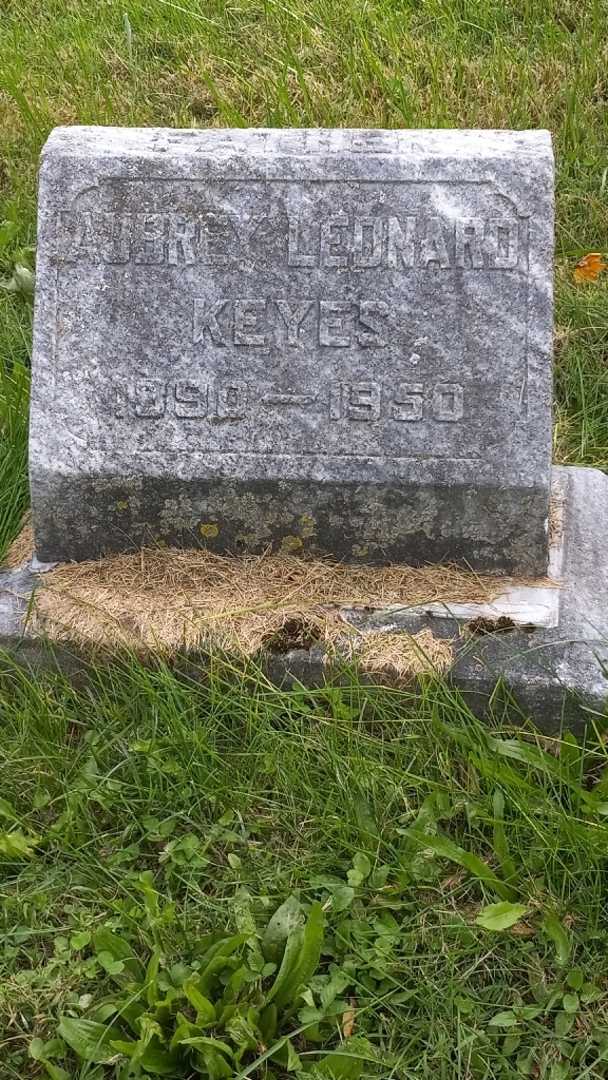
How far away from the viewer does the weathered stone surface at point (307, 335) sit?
235 centimetres

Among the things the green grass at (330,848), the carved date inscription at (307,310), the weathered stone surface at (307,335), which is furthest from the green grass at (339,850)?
the carved date inscription at (307,310)

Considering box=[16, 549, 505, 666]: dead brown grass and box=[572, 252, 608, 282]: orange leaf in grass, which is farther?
box=[572, 252, 608, 282]: orange leaf in grass

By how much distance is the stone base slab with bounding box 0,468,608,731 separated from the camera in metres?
2.29

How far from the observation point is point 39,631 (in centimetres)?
244

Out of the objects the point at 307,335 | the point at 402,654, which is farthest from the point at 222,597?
the point at 307,335

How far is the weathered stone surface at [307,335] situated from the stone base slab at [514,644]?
0.40 feet

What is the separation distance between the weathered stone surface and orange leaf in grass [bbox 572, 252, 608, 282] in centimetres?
128

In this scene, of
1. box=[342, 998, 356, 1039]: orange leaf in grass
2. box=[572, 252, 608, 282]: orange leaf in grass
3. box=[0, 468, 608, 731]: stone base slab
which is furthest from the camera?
box=[572, 252, 608, 282]: orange leaf in grass

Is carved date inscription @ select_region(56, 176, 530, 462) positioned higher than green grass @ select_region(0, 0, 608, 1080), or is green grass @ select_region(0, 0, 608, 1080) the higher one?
carved date inscription @ select_region(56, 176, 530, 462)

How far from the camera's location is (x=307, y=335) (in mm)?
2398

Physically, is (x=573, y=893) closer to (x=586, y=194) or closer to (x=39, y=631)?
(x=39, y=631)

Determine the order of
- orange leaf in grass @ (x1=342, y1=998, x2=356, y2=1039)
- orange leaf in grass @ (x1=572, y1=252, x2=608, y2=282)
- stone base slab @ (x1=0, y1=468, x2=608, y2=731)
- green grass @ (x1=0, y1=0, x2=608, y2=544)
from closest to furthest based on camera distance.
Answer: orange leaf in grass @ (x1=342, y1=998, x2=356, y2=1039), stone base slab @ (x1=0, y1=468, x2=608, y2=731), orange leaf in grass @ (x1=572, y1=252, x2=608, y2=282), green grass @ (x1=0, y1=0, x2=608, y2=544)

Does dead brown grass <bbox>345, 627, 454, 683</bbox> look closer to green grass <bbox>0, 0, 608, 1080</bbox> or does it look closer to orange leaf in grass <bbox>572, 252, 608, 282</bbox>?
green grass <bbox>0, 0, 608, 1080</bbox>

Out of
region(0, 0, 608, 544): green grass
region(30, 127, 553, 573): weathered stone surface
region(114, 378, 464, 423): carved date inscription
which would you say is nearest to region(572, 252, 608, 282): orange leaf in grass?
region(0, 0, 608, 544): green grass
